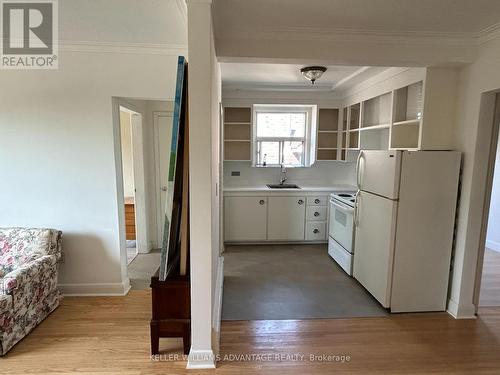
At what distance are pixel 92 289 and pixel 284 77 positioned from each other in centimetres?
348

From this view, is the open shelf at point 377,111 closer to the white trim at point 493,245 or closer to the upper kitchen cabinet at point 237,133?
the upper kitchen cabinet at point 237,133

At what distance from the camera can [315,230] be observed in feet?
15.6

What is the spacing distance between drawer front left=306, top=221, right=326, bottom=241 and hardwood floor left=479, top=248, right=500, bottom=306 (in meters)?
2.08

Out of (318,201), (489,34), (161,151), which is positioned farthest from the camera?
(318,201)

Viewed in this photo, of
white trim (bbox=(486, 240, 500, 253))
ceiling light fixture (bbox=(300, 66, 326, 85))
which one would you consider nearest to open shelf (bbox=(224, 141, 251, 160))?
ceiling light fixture (bbox=(300, 66, 326, 85))

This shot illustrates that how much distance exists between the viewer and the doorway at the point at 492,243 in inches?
101

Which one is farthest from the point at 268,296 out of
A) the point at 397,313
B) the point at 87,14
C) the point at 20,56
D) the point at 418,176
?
the point at 20,56

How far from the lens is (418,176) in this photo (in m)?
2.70

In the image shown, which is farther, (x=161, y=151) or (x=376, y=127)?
(x=161, y=151)

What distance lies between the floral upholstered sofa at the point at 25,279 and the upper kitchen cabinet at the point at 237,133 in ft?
9.15

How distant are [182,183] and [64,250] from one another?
1791 millimetres

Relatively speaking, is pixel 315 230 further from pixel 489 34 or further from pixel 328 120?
pixel 489 34

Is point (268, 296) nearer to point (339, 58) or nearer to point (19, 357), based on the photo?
point (19, 357)

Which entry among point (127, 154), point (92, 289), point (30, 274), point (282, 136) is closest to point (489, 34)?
point (282, 136)
